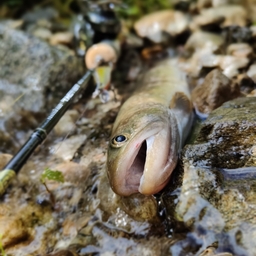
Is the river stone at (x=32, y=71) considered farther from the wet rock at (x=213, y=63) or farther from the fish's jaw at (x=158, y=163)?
the fish's jaw at (x=158, y=163)

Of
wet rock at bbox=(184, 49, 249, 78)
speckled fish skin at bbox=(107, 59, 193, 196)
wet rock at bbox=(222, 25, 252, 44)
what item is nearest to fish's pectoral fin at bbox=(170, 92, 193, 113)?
speckled fish skin at bbox=(107, 59, 193, 196)

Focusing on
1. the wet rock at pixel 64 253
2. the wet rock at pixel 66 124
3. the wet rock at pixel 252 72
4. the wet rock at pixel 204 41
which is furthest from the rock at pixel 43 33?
the wet rock at pixel 64 253

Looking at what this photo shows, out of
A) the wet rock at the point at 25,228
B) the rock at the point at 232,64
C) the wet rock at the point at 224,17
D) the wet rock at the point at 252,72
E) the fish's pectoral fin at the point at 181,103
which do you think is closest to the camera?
the wet rock at the point at 25,228

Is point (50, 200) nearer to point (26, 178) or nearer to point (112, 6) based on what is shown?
point (26, 178)

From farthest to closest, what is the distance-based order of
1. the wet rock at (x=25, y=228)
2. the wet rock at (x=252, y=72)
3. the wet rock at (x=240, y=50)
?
the wet rock at (x=240, y=50), the wet rock at (x=252, y=72), the wet rock at (x=25, y=228)

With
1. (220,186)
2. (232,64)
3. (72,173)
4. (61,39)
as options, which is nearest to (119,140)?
(220,186)

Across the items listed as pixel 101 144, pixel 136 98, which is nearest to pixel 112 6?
pixel 136 98

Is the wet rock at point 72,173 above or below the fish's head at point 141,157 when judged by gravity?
below

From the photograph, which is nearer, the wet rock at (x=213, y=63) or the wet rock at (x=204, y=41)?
the wet rock at (x=213, y=63)
